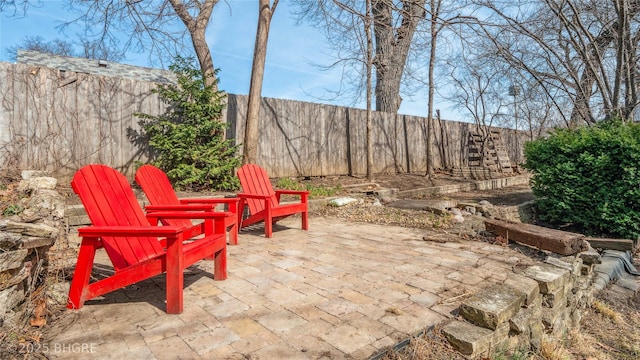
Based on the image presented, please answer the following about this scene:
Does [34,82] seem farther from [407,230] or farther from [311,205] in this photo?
[407,230]

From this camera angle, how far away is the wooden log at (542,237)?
341cm

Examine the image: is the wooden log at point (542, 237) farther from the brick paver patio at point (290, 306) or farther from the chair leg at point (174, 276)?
the chair leg at point (174, 276)

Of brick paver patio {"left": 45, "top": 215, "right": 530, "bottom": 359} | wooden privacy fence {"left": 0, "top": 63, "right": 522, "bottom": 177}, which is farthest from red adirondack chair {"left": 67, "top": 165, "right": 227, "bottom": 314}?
wooden privacy fence {"left": 0, "top": 63, "right": 522, "bottom": 177}

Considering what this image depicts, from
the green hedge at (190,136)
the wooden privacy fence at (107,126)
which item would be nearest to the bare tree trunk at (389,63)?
the wooden privacy fence at (107,126)

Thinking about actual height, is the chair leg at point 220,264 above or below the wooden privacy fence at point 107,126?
below

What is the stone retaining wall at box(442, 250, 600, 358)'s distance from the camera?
179cm

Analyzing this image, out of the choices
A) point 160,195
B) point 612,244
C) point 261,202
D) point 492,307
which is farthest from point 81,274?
point 612,244

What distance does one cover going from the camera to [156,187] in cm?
310

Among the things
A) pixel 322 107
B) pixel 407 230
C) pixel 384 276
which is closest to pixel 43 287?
pixel 384 276

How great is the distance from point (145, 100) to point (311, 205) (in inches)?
127

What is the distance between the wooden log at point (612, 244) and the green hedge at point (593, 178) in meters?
0.41

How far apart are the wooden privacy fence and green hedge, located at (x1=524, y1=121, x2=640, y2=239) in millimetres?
4241

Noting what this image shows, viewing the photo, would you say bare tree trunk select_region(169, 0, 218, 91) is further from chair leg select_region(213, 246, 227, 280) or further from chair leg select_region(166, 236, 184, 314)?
chair leg select_region(166, 236, 184, 314)

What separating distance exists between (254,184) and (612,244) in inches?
179
